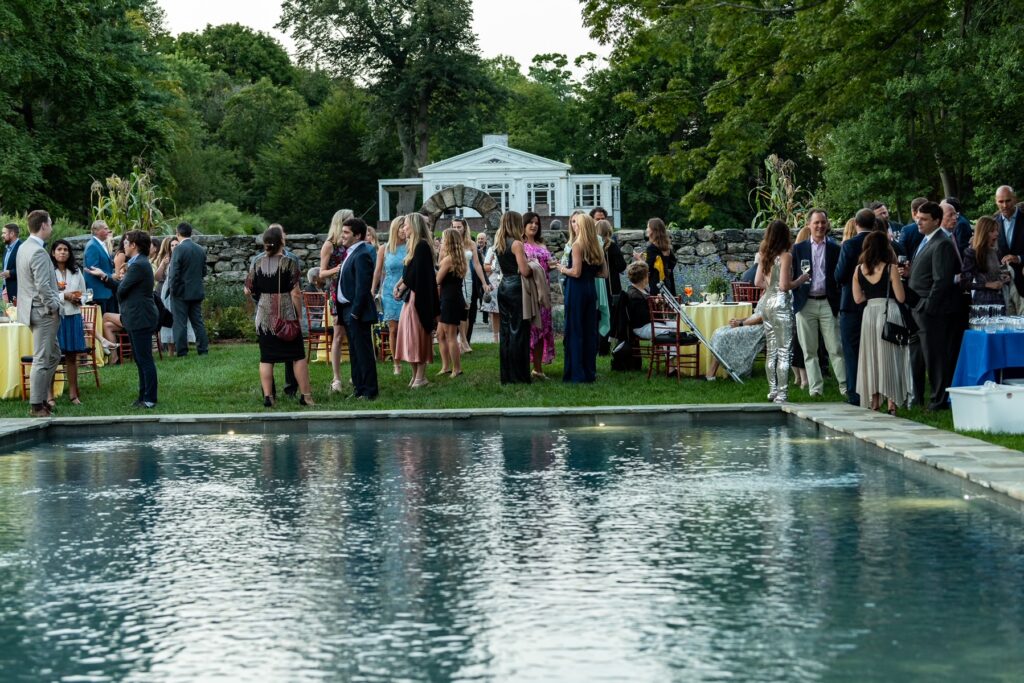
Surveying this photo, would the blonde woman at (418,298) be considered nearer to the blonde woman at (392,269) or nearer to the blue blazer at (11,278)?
the blonde woman at (392,269)

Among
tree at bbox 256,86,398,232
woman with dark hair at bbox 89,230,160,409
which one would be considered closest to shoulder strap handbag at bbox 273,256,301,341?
woman with dark hair at bbox 89,230,160,409

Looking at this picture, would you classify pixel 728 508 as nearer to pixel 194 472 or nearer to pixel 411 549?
pixel 411 549

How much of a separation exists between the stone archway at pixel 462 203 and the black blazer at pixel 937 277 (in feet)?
51.2

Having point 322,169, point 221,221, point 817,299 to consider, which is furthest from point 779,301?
point 322,169

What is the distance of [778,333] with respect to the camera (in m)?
14.2

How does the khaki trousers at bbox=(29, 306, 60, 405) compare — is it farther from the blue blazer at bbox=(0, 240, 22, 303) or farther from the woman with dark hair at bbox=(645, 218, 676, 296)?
the woman with dark hair at bbox=(645, 218, 676, 296)

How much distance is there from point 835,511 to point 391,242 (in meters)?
9.31

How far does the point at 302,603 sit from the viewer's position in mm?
6195

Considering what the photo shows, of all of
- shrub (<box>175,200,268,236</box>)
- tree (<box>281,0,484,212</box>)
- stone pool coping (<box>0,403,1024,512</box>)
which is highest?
tree (<box>281,0,484,212</box>)

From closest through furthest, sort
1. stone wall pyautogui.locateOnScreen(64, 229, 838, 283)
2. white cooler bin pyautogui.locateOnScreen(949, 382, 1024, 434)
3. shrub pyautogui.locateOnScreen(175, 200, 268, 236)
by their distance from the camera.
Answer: white cooler bin pyautogui.locateOnScreen(949, 382, 1024, 434), stone wall pyautogui.locateOnScreen(64, 229, 838, 283), shrub pyautogui.locateOnScreen(175, 200, 268, 236)

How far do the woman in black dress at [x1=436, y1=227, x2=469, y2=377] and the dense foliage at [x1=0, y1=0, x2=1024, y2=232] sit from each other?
1079 centimetres

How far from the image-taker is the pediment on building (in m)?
63.6

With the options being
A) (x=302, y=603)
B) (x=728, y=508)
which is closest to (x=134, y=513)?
(x=302, y=603)

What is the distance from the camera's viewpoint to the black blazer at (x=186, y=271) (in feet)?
67.6
